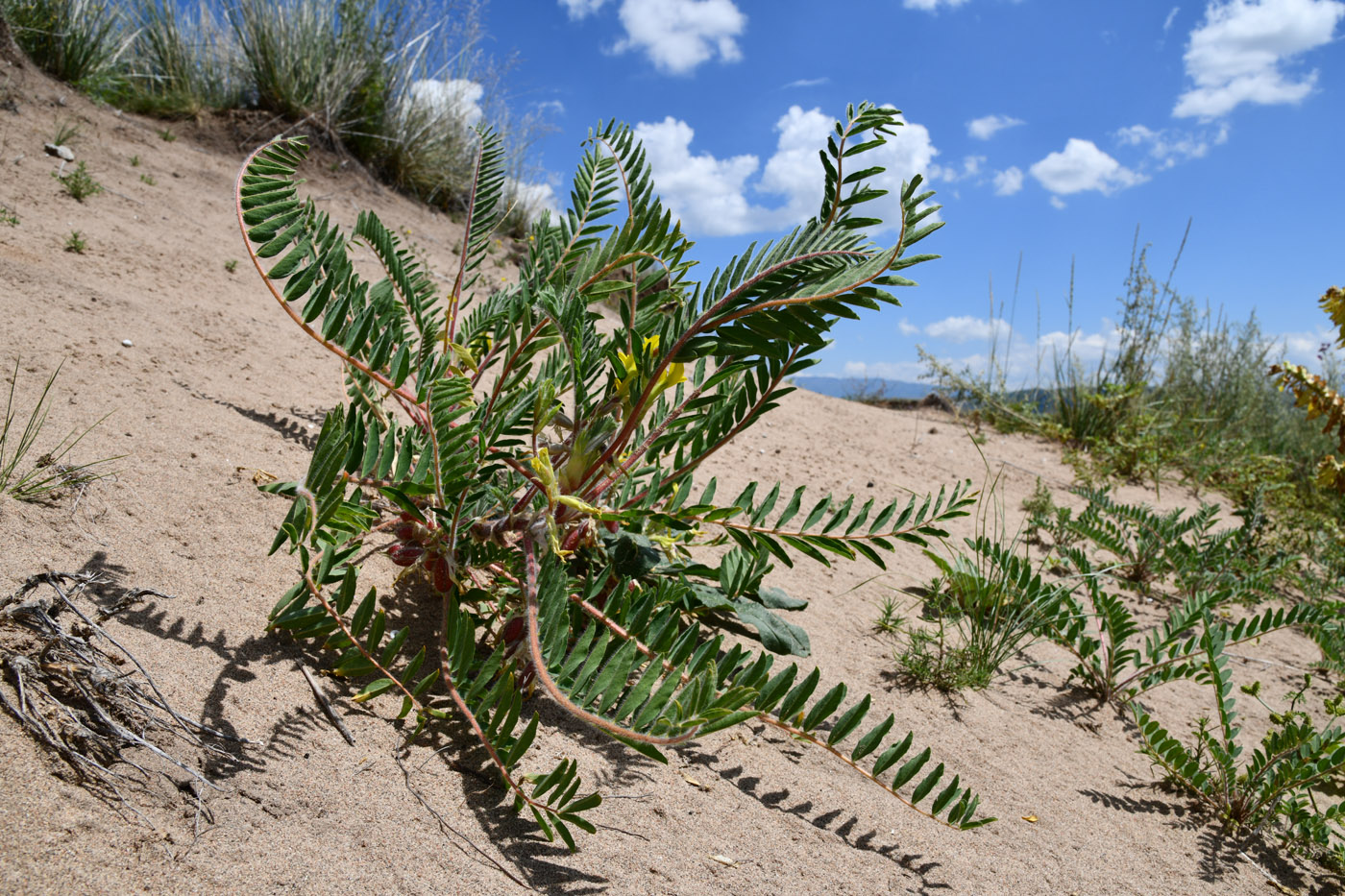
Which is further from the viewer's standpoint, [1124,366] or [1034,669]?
[1124,366]

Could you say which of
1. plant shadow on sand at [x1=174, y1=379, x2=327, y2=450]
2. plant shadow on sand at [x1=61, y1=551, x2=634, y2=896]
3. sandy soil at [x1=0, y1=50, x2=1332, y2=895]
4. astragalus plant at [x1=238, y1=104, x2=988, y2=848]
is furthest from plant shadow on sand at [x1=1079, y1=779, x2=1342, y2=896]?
plant shadow on sand at [x1=174, y1=379, x2=327, y2=450]

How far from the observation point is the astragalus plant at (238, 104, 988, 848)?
3.53 ft

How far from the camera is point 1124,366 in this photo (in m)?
5.89

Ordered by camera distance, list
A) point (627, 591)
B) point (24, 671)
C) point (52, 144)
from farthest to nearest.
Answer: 1. point (52, 144)
2. point (627, 591)
3. point (24, 671)

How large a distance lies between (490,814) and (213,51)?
6.84 meters

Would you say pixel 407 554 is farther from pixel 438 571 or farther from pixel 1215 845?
Answer: pixel 1215 845

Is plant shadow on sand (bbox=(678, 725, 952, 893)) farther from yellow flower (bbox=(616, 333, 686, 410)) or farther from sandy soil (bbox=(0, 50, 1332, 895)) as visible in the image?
yellow flower (bbox=(616, 333, 686, 410))

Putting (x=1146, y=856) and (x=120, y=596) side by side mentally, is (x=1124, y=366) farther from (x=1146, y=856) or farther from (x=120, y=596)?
(x=120, y=596)

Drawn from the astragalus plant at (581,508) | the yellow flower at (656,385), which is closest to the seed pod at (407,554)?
the astragalus plant at (581,508)

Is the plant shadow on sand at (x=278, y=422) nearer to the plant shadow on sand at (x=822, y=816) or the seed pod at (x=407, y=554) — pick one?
the seed pod at (x=407, y=554)

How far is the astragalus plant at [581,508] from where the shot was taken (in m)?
1.08

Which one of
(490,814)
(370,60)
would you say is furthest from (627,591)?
(370,60)

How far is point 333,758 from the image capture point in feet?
3.72

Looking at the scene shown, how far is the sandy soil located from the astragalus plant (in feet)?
0.27
